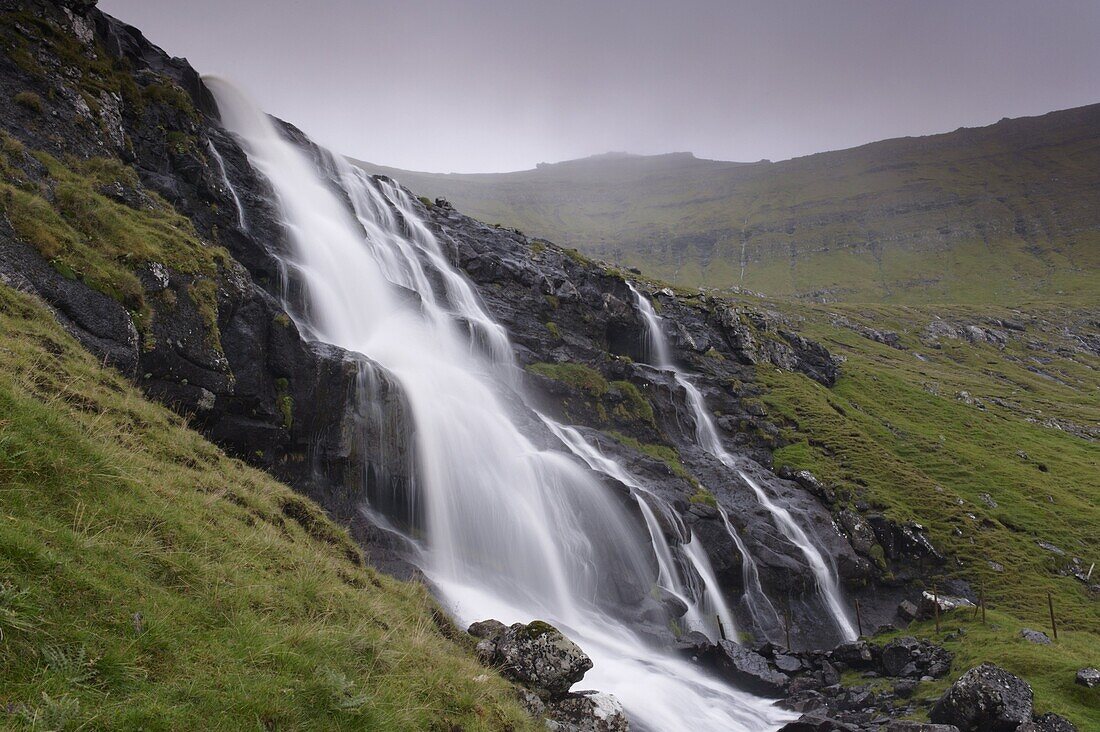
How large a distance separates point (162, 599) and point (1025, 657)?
25184mm

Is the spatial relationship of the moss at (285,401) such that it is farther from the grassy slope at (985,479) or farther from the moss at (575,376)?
the grassy slope at (985,479)

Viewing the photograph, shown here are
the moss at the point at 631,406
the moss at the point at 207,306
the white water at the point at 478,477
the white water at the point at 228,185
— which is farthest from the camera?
the moss at the point at 631,406

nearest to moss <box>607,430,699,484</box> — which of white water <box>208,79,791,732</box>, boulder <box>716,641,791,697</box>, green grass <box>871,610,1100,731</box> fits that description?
white water <box>208,79,791,732</box>


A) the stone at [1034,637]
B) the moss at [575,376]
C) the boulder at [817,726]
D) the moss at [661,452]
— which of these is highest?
the moss at [575,376]

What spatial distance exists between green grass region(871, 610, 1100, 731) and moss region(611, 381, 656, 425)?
58.9 feet

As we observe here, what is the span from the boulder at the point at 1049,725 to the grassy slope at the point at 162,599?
14.0m

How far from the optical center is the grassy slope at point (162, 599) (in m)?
4.62

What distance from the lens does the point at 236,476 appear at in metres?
12.0

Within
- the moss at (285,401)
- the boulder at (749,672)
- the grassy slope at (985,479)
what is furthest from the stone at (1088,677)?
the moss at (285,401)

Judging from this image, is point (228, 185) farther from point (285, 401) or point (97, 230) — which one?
point (285, 401)

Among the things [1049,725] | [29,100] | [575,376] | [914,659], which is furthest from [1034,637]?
[29,100]

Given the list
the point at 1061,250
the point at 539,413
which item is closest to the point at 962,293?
the point at 1061,250

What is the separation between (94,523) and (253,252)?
21.4m

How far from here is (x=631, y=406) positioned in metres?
38.4
